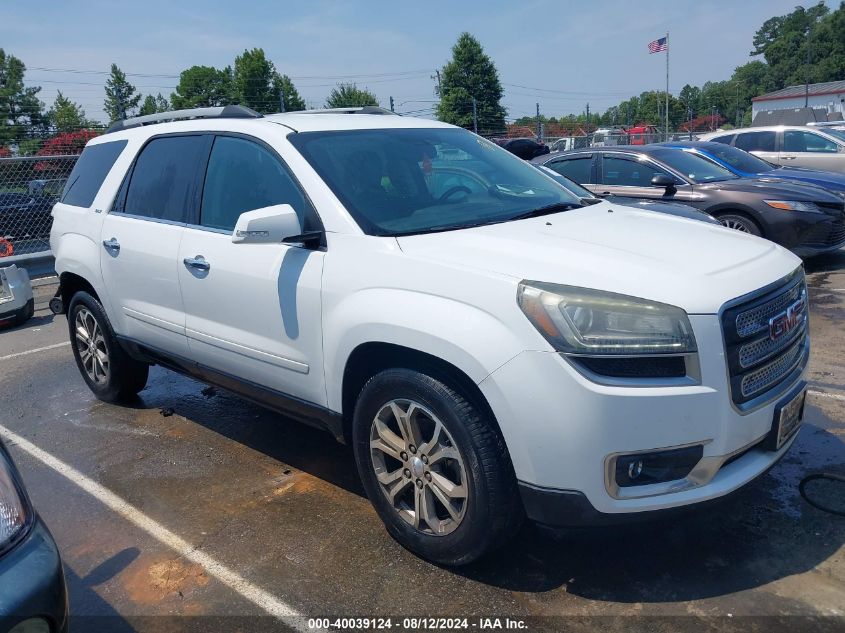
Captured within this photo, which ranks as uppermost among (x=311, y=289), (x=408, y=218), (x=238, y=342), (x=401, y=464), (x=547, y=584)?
(x=408, y=218)

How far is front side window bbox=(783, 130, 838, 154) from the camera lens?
44.7ft

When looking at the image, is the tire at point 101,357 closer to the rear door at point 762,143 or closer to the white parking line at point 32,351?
the white parking line at point 32,351

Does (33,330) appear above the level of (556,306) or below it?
below

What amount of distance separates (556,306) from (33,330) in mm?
7455

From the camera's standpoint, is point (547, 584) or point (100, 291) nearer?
point (547, 584)

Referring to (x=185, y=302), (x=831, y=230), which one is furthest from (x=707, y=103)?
(x=185, y=302)

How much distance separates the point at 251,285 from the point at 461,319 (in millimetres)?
1307

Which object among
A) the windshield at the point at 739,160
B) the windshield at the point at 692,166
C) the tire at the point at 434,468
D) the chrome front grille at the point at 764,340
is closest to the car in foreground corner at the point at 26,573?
the tire at the point at 434,468

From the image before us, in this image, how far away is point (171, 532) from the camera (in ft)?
11.4

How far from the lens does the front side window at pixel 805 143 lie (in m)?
13.6

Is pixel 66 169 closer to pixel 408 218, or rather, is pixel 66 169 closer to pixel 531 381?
pixel 408 218

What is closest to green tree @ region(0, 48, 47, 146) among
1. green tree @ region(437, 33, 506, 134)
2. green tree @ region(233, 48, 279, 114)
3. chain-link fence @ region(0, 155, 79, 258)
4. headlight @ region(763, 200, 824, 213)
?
chain-link fence @ region(0, 155, 79, 258)

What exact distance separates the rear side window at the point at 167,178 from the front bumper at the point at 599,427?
239cm

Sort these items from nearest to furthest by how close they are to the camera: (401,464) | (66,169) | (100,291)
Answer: (401,464) < (100,291) < (66,169)
